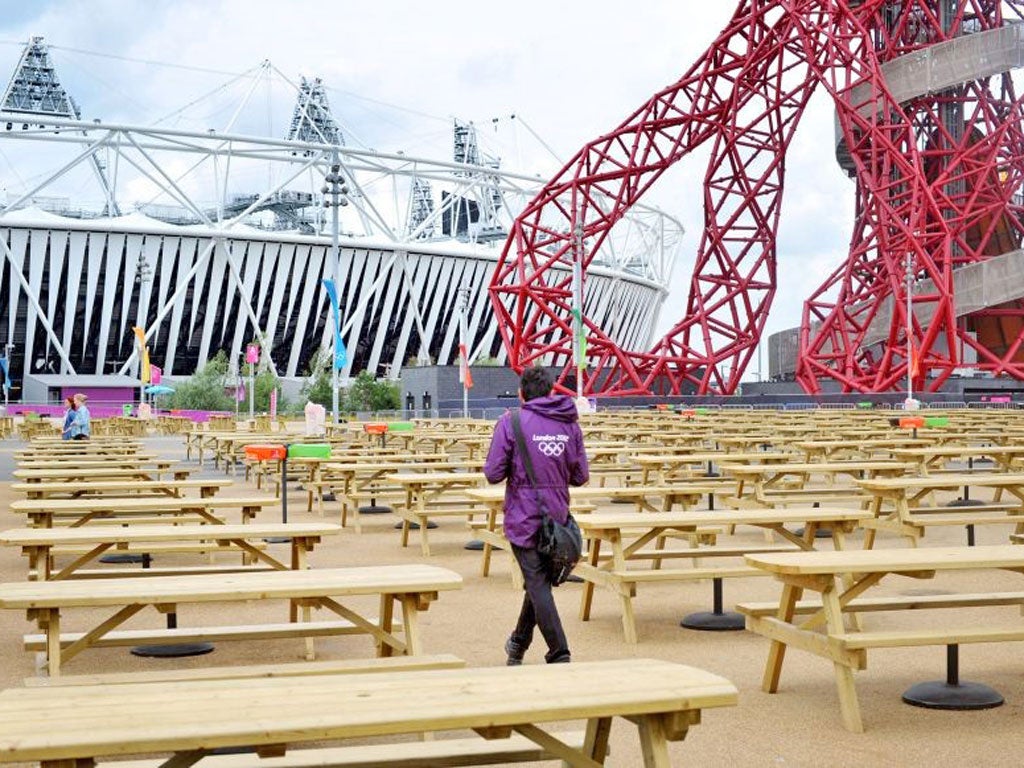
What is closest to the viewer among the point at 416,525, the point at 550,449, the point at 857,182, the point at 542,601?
the point at 542,601

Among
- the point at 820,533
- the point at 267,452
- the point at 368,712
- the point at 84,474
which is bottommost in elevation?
the point at 820,533

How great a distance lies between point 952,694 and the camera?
6684 mm

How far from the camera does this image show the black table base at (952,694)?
6531 mm

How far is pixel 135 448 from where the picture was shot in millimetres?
20344

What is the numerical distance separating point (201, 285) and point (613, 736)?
78.9 metres

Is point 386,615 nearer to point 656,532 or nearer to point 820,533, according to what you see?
point 656,532

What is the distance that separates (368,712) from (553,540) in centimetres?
301

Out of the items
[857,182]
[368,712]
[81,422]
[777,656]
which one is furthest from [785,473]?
[857,182]

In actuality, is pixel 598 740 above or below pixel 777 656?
above

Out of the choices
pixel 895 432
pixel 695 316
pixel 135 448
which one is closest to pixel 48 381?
pixel 695 316

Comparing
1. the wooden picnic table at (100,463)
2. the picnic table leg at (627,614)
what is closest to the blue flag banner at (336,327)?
the wooden picnic table at (100,463)

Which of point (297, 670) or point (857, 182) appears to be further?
point (857, 182)

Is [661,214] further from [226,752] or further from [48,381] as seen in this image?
[226,752]

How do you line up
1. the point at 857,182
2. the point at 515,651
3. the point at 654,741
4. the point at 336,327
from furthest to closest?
the point at 857,182 → the point at 336,327 → the point at 515,651 → the point at 654,741
